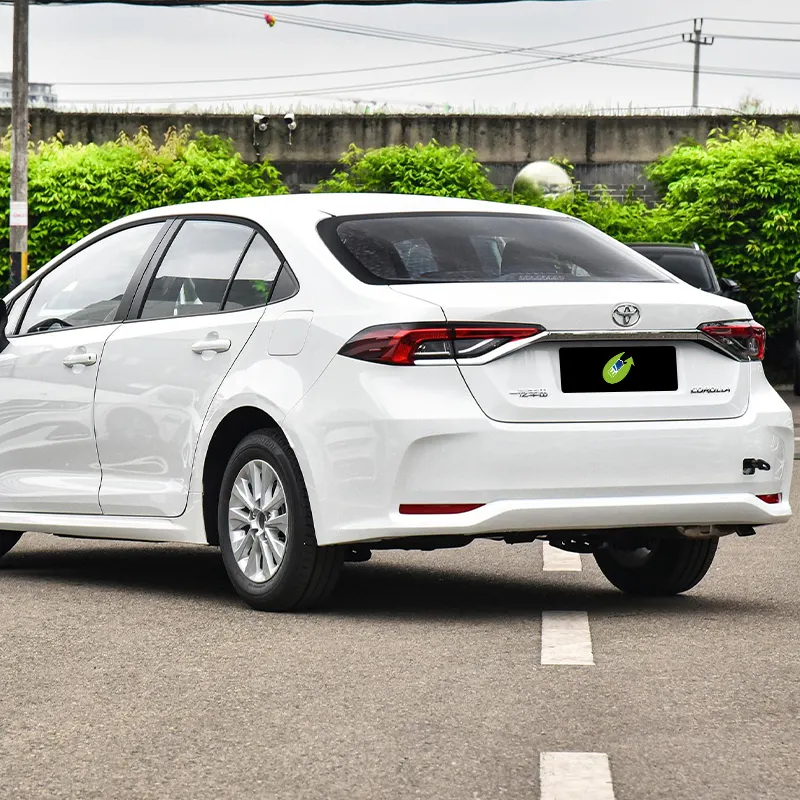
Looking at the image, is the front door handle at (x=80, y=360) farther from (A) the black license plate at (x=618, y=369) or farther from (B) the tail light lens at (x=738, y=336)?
(B) the tail light lens at (x=738, y=336)

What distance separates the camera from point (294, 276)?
7289 mm

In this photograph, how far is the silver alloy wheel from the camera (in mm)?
7168

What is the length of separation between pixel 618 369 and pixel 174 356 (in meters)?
1.89

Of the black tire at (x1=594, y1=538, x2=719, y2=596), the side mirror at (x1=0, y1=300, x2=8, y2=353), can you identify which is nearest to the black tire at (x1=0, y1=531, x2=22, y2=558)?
the side mirror at (x1=0, y1=300, x2=8, y2=353)

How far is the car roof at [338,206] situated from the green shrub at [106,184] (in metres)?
18.7

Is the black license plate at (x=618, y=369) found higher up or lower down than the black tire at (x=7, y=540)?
higher up

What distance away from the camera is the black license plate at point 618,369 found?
22.4 feet

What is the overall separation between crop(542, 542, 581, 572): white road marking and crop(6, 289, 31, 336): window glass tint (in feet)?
8.96

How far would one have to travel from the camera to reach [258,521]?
7.27 m

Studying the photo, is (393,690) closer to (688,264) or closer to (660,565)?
(660,565)

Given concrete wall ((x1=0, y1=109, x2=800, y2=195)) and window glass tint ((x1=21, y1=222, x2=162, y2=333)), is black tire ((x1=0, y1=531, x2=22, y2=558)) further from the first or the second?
concrete wall ((x1=0, y1=109, x2=800, y2=195))

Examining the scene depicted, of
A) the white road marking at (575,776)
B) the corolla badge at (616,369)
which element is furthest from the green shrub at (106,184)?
the white road marking at (575,776)

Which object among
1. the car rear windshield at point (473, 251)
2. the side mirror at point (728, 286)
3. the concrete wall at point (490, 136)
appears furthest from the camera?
the concrete wall at point (490, 136)

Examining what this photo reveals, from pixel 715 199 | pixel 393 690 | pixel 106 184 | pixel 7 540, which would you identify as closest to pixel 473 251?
pixel 393 690
